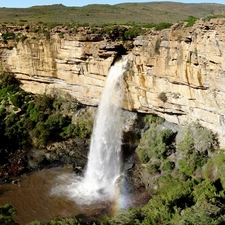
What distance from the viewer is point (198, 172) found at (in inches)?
809

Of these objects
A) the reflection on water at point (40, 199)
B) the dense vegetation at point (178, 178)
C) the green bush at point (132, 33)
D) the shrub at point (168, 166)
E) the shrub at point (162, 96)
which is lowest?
the reflection on water at point (40, 199)

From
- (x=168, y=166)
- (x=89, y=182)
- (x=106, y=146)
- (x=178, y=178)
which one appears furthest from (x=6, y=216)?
(x=106, y=146)

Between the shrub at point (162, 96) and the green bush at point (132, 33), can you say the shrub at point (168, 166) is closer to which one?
the shrub at point (162, 96)

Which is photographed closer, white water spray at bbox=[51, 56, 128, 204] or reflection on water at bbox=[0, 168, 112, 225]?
reflection on water at bbox=[0, 168, 112, 225]

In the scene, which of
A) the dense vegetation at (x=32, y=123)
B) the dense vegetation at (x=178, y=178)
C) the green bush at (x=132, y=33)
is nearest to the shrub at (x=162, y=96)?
the dense vegetation at (x=178, y=178)

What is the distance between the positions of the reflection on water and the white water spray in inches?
50.9

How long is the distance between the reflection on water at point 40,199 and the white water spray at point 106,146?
1.29 meters

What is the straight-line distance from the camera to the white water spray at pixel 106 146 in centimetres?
2194

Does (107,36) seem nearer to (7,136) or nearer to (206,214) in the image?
(7,136)

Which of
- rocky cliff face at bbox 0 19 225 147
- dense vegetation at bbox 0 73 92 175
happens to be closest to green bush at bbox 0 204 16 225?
dense vegetation at bbox 0 73 92 175

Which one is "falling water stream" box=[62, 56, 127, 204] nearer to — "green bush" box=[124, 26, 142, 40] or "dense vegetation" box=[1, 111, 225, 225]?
"green bush" box=[124, 26, 142, 40]

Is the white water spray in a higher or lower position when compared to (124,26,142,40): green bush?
lower

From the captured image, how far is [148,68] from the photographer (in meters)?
22.0

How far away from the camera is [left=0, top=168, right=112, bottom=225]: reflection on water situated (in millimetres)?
19281
